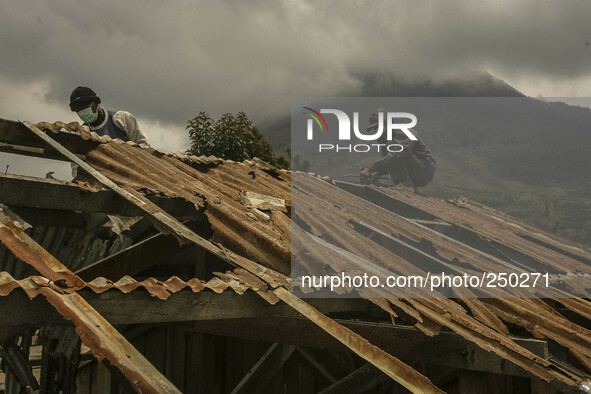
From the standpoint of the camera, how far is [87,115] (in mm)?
7668

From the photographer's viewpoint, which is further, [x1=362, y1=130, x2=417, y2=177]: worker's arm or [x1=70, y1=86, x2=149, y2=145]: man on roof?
[x1=362, y1=130, x2=417, y2=177]: worker's arm

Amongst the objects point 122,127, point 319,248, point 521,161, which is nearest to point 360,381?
point 319,248

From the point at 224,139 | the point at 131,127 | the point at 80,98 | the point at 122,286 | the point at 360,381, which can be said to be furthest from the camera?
the point at 224,139

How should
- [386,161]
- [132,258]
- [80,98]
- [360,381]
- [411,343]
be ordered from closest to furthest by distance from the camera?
[411,343], [360,381], [132,258], [80,98], [386,161]

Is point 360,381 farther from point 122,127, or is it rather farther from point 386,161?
point 386,161

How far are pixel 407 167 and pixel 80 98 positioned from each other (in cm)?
660

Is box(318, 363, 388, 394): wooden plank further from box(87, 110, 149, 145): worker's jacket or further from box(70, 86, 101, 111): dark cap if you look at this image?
box(70, 86, 101, 111): dark cap

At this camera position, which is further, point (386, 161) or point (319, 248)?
point (386, 161)

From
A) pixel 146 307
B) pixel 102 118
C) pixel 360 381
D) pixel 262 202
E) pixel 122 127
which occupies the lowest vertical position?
pixel 360 381

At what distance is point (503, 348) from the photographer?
379 cm


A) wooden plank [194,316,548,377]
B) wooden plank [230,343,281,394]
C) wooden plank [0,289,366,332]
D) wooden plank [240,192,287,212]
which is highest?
wooden plank [240,192,287,212]

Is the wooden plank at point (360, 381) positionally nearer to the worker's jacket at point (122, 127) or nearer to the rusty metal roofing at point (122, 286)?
the rusty metal roofing at point (122, 286)

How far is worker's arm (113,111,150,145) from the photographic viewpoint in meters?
7.97

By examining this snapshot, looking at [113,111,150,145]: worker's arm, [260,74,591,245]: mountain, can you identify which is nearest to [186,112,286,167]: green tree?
[260,74,591,245]: mountain
